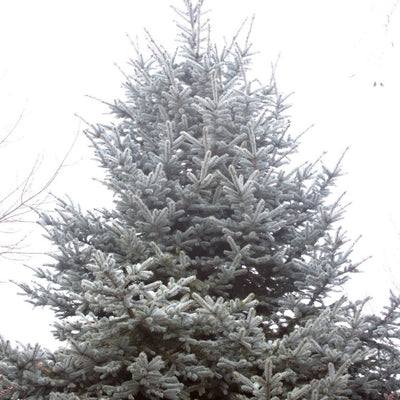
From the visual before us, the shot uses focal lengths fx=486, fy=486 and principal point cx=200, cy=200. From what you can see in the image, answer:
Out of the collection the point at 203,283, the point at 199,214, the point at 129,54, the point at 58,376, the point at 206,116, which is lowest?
the point at 58,376

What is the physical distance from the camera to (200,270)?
401cm

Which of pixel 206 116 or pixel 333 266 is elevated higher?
pixel 206 116

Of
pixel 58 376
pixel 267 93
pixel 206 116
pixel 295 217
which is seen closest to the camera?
pixel 58 376

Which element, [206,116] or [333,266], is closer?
[333,266]

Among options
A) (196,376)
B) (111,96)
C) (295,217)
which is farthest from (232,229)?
(111,96)

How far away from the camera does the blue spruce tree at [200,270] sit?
298cm

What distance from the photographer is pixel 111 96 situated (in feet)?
15.8

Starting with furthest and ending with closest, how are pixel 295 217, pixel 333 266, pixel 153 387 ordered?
1. pixel 295 217
2. pixel 333 266
3. pixel 153 387

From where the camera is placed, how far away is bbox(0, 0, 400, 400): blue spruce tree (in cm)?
298

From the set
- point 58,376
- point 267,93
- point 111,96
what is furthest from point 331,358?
point 111,96

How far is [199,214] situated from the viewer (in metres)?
4.07

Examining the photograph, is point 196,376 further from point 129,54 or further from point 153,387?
point 129,54

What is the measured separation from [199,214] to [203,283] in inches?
27.3

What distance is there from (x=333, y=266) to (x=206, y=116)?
1509 mm
